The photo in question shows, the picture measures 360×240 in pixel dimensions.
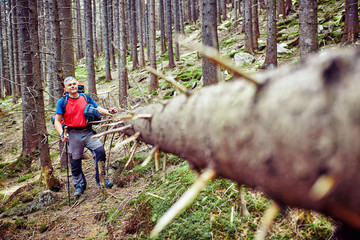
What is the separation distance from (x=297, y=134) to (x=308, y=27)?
16.8ft

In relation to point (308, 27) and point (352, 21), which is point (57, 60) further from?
point (352, 21)

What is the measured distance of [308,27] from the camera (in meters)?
4.48

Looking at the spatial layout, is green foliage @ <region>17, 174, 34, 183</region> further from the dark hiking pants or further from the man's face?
the man's face

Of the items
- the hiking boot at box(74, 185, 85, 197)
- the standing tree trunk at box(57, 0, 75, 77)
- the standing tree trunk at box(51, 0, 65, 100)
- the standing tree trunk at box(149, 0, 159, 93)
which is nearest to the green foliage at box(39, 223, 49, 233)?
the hiking boot at box(74, 185, 85, 197)

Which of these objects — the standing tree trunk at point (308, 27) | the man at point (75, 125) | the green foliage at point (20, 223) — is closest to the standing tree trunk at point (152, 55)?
the man at point (75, 125)

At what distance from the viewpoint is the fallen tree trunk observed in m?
0.47

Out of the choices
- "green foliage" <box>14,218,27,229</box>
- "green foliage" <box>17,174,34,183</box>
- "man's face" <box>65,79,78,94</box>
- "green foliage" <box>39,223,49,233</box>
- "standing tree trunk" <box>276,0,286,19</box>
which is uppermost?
"standing tree trunk" <box>276,0,286,19</box>

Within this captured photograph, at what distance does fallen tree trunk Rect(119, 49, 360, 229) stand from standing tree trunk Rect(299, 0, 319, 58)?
482 cm

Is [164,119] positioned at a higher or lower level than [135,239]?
higher

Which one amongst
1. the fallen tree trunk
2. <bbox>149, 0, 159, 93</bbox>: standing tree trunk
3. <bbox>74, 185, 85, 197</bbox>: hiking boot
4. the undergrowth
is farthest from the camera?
<bbox>149, 0, 159, 93</bbox>: standing tree trunk

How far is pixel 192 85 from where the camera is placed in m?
8.17

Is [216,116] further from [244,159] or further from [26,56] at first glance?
[26,56]

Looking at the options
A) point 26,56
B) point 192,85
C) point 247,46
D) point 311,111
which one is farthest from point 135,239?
point 247,46

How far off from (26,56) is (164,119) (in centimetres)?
647
